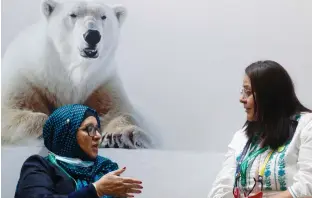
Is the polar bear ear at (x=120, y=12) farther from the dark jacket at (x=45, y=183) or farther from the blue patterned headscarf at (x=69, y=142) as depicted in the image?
the dark jacket at (x=45, y=183)

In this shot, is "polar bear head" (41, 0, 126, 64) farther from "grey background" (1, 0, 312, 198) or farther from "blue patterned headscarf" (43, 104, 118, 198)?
"blue patterned headscarf" (43, 104, 118, 198)

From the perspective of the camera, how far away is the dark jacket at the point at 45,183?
5.42 ft

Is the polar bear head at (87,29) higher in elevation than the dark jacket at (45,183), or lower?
higher

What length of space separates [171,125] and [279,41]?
600 mm

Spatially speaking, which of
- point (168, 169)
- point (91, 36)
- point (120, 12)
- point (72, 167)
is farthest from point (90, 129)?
point (120, 12)

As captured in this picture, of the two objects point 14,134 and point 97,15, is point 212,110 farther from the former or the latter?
point 14,134

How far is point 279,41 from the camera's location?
2.08 m

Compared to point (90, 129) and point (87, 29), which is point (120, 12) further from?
point (90, 129)

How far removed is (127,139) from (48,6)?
0.74m

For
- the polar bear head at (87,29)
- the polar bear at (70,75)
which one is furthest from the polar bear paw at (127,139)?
the polar bear head at (87,29)

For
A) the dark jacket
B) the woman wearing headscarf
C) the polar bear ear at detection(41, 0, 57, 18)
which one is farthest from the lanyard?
the polar bear ear at detection(41, 0, 57, 18)

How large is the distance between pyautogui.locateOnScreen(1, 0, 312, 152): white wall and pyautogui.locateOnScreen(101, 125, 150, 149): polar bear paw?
0.29 feet

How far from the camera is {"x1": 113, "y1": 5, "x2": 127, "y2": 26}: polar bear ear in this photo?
2.26m

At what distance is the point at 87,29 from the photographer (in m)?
2.23
